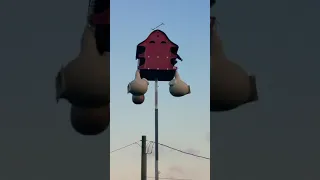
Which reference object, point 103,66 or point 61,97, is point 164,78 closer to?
point 103,66

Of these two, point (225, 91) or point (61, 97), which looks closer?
point (225, 91)

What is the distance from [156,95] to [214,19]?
0.46m

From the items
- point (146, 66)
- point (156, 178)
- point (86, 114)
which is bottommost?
point (156, 178)

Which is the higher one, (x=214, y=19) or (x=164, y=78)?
(x=214, y=19)

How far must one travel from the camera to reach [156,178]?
291 cm

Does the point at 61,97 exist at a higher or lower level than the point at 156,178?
higher

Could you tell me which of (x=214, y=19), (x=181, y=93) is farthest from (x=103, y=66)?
(x=214, y=19)

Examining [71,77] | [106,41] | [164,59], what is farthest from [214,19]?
[71,77]

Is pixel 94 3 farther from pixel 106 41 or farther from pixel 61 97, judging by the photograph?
pixel 61 97

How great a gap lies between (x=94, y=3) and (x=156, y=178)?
90cm

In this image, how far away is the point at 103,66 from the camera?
284 centimetres

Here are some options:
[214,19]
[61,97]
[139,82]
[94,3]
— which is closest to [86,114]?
[61,97]

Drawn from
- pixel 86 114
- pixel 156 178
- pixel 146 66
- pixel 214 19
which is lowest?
pixel 156 178

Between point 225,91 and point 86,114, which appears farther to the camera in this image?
point 86,114
